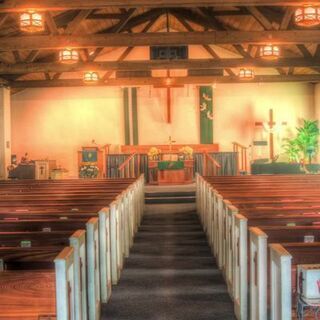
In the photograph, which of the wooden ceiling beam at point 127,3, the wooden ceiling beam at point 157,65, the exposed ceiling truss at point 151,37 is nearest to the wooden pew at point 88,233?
the exposed ceiling truss at point 151,37

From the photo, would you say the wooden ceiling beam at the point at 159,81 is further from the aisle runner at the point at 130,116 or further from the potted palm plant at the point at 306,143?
the potted palm plant at the point at 306,143

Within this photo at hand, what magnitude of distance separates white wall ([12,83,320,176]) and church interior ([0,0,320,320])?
0.14ft

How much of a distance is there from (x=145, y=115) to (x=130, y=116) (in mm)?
449

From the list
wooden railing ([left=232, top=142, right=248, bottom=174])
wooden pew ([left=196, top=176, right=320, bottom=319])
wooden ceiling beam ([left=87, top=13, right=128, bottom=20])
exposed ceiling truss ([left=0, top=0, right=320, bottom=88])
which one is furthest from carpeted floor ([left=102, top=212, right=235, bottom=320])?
wooden railing ([left=232, top=142, right=248, bottom=174])

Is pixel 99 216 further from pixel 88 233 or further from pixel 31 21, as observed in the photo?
pixel 31 21

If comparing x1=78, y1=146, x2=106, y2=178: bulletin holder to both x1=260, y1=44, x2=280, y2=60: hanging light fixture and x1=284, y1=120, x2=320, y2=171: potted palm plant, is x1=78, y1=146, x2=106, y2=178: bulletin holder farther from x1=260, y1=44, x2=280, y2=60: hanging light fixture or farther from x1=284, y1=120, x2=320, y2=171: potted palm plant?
x1=260, y1=44, x2=280, y2=60: hanging light fixture

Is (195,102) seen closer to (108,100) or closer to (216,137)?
(216,137)

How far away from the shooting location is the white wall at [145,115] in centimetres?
1438

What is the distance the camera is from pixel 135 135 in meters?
14.3

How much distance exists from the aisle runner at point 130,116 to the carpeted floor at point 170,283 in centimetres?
810

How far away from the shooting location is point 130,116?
47.1 ft

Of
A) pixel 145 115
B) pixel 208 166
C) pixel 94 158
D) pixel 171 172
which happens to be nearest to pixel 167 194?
pixel 171 172

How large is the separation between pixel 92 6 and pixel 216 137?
8.19 m

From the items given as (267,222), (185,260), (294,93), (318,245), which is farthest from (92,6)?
(294,93)
